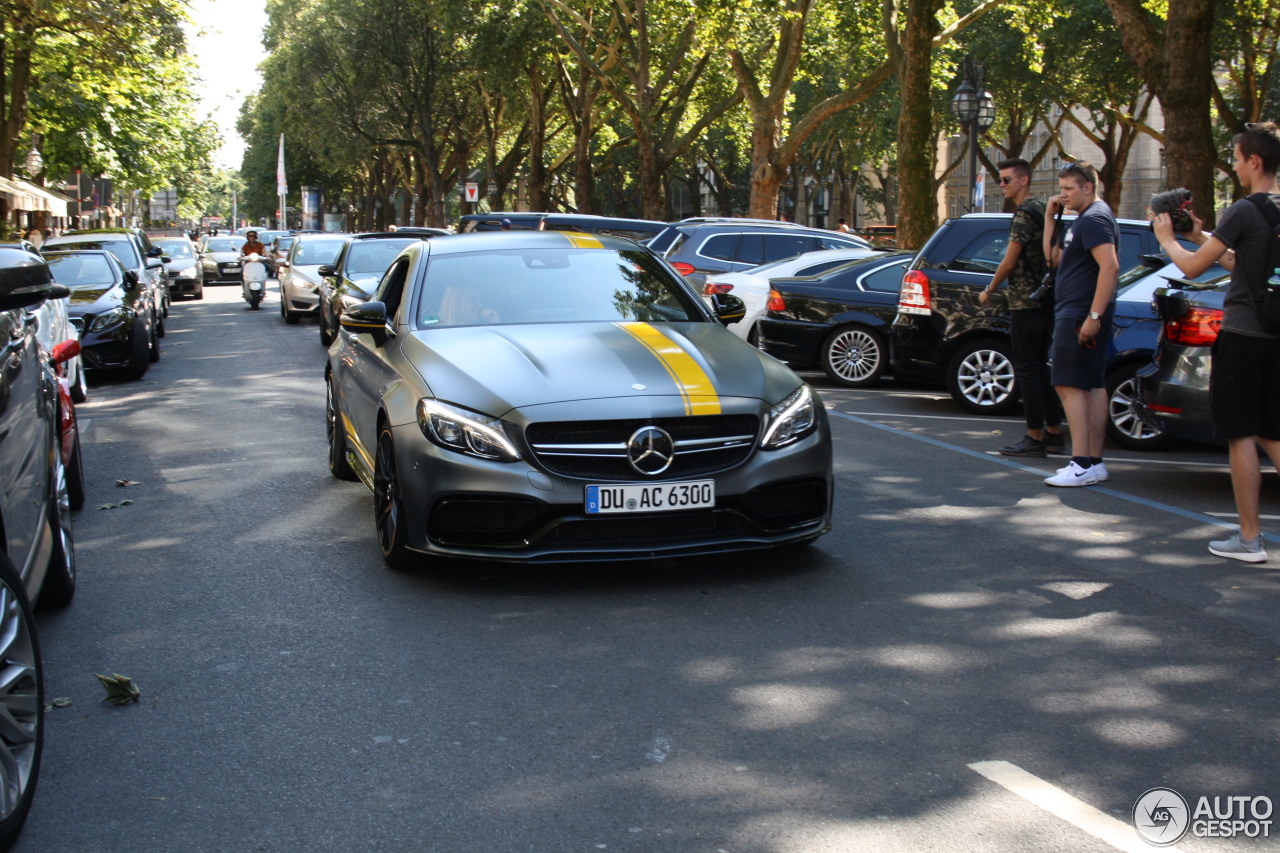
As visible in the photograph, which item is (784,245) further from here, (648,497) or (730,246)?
(648,497)

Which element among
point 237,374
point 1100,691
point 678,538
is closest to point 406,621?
point 678,538

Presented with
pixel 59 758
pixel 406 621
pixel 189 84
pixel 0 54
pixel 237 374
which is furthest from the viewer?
pixel 189 84

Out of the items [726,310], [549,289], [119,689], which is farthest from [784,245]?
[119,689]

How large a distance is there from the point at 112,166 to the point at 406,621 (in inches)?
1664

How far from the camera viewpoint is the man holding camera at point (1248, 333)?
6.25 metres

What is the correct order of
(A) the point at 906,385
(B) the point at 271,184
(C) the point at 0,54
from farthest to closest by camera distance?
(B) the point at 271,184 < (C) the point at 0,54 < (A) the point at 906,385

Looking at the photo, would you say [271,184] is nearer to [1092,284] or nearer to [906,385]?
[906,385]

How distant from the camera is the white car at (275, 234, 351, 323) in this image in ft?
78.3

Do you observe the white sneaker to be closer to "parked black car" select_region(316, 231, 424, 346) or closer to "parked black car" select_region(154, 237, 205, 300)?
"parked black car" select_region(316, 231, 424, 346)

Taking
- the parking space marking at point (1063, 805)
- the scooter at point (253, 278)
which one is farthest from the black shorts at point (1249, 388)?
the scooter at point (253, 278)

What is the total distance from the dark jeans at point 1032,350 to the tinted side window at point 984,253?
9.04ft

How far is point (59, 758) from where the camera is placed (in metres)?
4.08

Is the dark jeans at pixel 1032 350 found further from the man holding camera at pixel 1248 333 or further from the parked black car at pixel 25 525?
the parked black car at pixel 25 525

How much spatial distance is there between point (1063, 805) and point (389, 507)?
137 inches
